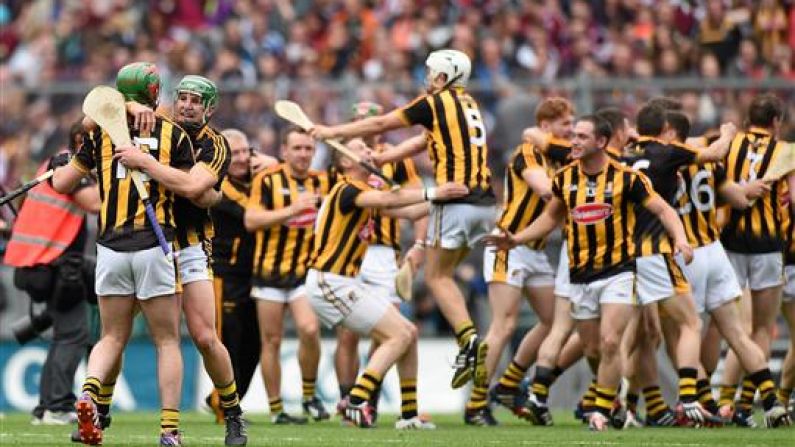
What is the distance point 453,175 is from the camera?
13.5 m

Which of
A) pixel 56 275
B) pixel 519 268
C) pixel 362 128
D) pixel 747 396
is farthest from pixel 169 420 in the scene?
pixel 747 396

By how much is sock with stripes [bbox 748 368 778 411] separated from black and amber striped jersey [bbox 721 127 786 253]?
1.11 meters

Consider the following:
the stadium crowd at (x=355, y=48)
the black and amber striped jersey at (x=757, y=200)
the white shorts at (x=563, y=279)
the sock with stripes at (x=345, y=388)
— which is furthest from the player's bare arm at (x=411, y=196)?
the stadium crowd at (x=355, y=48)

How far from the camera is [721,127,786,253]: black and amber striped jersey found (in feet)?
46.2

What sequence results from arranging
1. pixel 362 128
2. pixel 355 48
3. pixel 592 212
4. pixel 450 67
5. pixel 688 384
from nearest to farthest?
pixel 592 212 < pixel 362 128 < pixel 688 384 < pixel 450 67 < pixel 355 48

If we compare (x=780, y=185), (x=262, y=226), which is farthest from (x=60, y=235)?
(x=780, y=185)

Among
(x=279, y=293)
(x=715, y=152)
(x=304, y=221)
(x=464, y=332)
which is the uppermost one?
(x=715, y=152)

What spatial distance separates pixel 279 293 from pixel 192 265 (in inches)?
162

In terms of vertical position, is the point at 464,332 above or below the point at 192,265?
below

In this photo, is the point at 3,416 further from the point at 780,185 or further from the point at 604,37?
the point at 604,37

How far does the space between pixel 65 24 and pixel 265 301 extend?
10121mm

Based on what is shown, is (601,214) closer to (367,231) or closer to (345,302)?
(345,302)

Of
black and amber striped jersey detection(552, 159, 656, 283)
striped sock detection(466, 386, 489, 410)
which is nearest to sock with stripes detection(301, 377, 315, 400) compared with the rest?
striped sock detection(466, 386, 489, 410)

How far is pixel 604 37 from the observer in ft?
70.5
